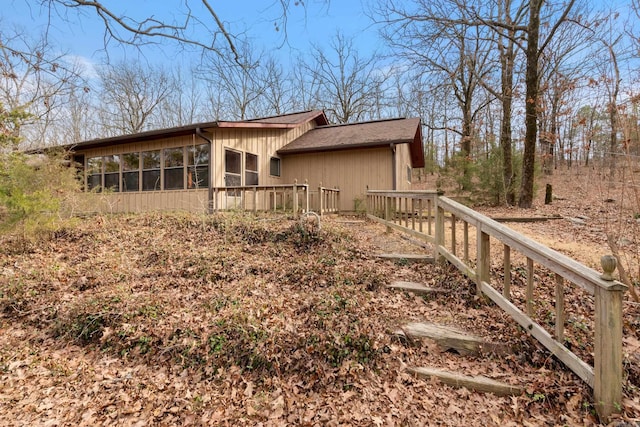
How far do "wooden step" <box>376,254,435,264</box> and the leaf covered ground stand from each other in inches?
4.7

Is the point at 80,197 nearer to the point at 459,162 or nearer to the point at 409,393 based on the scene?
the point at 409,393

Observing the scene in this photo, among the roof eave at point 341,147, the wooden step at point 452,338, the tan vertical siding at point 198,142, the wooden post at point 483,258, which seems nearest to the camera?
the wooden step at point 452,338

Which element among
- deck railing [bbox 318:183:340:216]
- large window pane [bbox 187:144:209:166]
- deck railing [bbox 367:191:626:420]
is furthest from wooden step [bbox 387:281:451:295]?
large window pane [bbox 187:144:209:166]

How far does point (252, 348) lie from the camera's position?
316 cm

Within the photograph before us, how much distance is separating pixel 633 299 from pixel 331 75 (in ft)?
81.0

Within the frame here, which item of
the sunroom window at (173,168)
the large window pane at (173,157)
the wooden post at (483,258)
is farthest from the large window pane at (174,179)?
the wooden post at (483,258)

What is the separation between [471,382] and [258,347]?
2022 millimetres

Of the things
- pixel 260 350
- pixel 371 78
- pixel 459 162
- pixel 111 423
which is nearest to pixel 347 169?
pixel 459 162

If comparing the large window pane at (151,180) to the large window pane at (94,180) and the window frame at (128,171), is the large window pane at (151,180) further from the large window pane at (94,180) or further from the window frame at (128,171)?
the large window pane at (94,180)

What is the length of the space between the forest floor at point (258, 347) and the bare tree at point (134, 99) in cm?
2239

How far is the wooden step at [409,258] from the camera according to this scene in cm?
463

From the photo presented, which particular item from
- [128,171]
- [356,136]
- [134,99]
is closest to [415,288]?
[356,136]

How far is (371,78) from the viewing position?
938 inches

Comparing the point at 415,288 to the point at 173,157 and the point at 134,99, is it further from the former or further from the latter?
the point at 134,99
